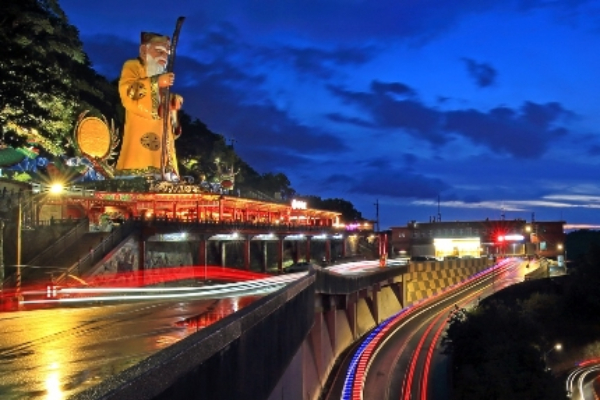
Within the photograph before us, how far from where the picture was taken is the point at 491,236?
11044 centimetres

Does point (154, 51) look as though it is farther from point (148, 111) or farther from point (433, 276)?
point (433, 276)

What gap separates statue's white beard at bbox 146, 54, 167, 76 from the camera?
5542 cm

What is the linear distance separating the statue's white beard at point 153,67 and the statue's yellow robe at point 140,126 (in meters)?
0.46

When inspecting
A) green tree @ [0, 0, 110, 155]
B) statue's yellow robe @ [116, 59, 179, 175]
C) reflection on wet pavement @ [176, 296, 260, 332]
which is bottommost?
reflection on wet pavement @ [176, 296, 260, 332]

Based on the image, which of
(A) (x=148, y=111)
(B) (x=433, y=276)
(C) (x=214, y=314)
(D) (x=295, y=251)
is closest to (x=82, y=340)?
(C) (x=214, y=314)

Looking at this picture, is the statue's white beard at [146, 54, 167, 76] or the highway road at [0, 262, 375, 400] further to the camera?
the statue's white beard at [146, 54, 167, 76]

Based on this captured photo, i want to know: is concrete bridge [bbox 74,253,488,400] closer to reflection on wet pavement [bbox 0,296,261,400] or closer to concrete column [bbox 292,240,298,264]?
reflection on wet pavement [bbox 0,296,261,400]

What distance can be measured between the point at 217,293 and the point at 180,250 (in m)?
25.4

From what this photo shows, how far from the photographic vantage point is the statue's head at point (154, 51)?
55156mm

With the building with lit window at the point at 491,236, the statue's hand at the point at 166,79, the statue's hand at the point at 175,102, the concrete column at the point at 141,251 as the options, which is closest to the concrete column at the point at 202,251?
the concrete column at the point at 141,251

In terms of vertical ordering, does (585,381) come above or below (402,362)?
below

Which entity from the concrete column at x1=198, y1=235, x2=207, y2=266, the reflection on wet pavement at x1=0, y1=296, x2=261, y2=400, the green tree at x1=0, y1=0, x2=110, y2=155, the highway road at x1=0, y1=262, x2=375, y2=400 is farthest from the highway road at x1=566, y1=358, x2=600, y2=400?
the green tree at x1=0, y1=0, x2=110, y2=155

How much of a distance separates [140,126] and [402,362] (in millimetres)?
34173

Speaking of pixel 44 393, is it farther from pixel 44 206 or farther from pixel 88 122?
pixel 88 122
